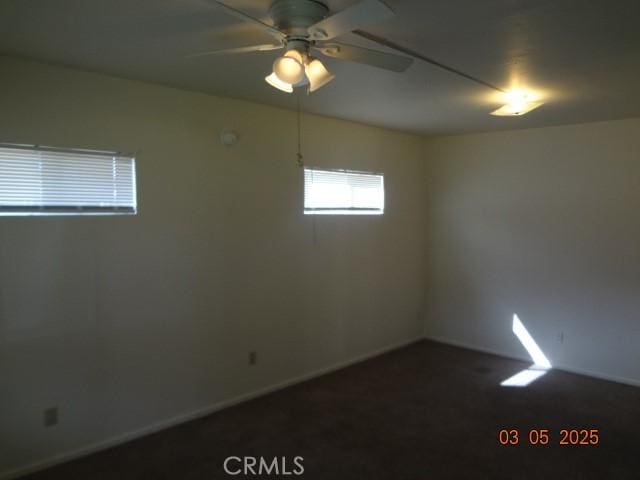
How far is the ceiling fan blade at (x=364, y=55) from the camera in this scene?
5.76 ft

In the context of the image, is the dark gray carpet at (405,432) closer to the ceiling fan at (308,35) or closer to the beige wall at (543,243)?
the beige wall at (543,243)

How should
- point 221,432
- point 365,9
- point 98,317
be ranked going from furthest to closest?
point 221,432
point 98,317
point 365,9

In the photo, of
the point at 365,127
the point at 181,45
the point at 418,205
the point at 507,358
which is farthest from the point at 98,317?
the point at 507,358

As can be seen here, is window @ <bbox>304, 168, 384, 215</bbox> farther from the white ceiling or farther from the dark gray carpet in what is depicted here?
the dark gray carpet

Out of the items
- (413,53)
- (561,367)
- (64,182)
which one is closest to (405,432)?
A: (561,367)

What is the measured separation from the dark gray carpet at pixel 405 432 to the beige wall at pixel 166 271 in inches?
11.0

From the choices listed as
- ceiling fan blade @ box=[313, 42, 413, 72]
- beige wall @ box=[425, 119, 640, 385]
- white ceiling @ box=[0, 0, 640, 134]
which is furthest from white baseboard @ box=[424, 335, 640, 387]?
ceiling fan blade @ box=[313, 42, 413, 72]

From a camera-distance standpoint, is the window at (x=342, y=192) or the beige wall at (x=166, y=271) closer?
the beige wall at (x=166, y=271)

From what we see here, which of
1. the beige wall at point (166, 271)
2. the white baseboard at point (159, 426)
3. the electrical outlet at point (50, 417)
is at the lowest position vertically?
the white baseboard at point (159, 426)

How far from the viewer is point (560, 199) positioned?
4.35 metres

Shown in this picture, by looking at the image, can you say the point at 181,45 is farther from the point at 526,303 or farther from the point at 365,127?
the point at 526,303

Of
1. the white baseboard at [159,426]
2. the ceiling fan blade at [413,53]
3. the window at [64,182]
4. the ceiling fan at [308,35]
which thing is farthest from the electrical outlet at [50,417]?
the ceiling fan blade at [413,53]

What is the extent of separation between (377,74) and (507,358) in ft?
11.5

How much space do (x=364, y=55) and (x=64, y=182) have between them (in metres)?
2.02
